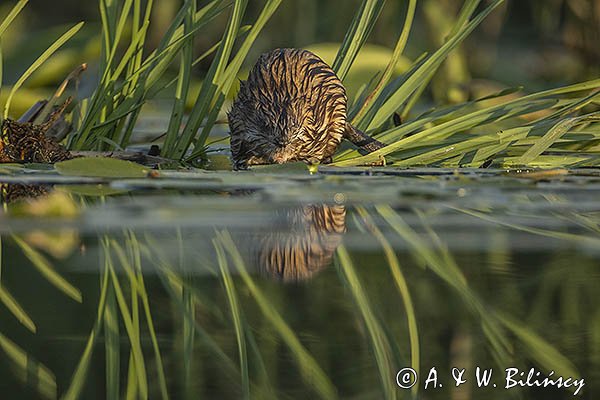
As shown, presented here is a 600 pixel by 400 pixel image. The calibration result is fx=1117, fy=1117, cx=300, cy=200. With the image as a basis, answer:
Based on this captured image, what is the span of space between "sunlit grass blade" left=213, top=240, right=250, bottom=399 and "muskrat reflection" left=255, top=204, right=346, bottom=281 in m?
0.06

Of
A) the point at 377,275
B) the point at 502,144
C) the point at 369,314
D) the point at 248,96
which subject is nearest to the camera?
the point at 369,314

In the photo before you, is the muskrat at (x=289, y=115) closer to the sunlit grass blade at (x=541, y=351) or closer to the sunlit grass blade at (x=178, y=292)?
the sunlit grass blade at (x=178, y=292)

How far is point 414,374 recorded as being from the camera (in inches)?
50.2

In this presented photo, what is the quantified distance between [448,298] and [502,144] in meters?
1.82

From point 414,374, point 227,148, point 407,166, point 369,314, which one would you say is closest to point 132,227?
point 369,314

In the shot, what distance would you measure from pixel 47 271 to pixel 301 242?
1.52 ft

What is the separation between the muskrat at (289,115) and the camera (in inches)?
142

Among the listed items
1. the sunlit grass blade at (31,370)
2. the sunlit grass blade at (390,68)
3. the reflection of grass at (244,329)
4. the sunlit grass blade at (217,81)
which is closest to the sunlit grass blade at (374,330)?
the reflection of grass at (244,329)

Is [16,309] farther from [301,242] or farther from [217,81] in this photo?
[217,81]

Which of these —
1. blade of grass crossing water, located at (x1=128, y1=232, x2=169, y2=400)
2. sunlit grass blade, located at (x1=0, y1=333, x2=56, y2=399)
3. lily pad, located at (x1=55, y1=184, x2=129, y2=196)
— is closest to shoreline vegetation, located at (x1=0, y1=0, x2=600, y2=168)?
lily pad, located at (x1=55, y1=184, x2=129, y2=196)

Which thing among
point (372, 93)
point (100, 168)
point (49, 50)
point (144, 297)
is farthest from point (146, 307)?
point (372, 93)

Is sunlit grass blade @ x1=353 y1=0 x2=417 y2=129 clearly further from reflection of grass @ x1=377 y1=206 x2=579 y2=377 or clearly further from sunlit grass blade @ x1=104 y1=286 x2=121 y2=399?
sunlit grass blade @ x1=104 y1=286 x2=121 y2=399

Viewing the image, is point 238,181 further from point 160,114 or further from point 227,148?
point 160,114

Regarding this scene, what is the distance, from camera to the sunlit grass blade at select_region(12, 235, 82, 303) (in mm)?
1588
